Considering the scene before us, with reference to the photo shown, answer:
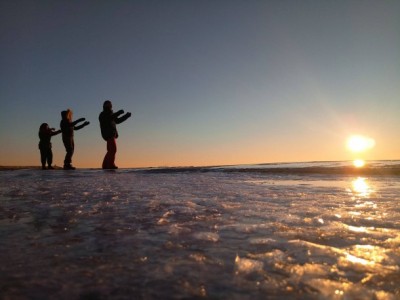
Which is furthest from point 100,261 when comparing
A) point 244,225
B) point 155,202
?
point 155,202

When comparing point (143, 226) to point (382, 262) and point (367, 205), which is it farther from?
point (367, 205)

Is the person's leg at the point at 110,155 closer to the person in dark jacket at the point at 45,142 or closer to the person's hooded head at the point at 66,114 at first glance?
the person's hooded head at the point at 66,114

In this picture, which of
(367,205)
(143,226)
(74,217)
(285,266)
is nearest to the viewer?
(285,266)

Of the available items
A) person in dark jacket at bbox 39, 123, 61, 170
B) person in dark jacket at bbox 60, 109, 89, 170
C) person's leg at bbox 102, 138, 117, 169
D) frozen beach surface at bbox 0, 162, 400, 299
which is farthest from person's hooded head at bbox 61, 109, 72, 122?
frozen beach surface at bbox 0, 162, 400, 299

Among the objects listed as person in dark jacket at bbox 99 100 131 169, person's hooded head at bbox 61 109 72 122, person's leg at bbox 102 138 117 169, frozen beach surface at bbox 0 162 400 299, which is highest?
person's hooded head at bbox 61 109 72 122

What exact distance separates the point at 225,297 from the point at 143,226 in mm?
1219

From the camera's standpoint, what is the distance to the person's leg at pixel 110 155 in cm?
1181

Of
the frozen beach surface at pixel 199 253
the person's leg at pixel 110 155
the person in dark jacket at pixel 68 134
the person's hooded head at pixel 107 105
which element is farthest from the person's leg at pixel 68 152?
the frozen beach surface at pixel 199 253

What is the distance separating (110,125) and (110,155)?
1.16 metres

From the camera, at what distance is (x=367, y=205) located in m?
3.31

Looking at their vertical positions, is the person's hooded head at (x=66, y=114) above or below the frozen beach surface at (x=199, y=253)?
above

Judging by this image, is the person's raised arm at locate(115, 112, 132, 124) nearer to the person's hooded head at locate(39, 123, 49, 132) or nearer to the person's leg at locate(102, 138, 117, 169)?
the person's leg at locate(102, 138, 117, 169)

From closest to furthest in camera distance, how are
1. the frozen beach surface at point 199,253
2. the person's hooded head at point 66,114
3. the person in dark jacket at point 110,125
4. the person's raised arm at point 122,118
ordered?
the frozen beach surface at point 199,253
the person in dark jacket at point 110,125
the person's raised arm at point 122,118
the person's hooded head at point 66,114

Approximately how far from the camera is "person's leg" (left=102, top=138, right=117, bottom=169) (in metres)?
11.8
